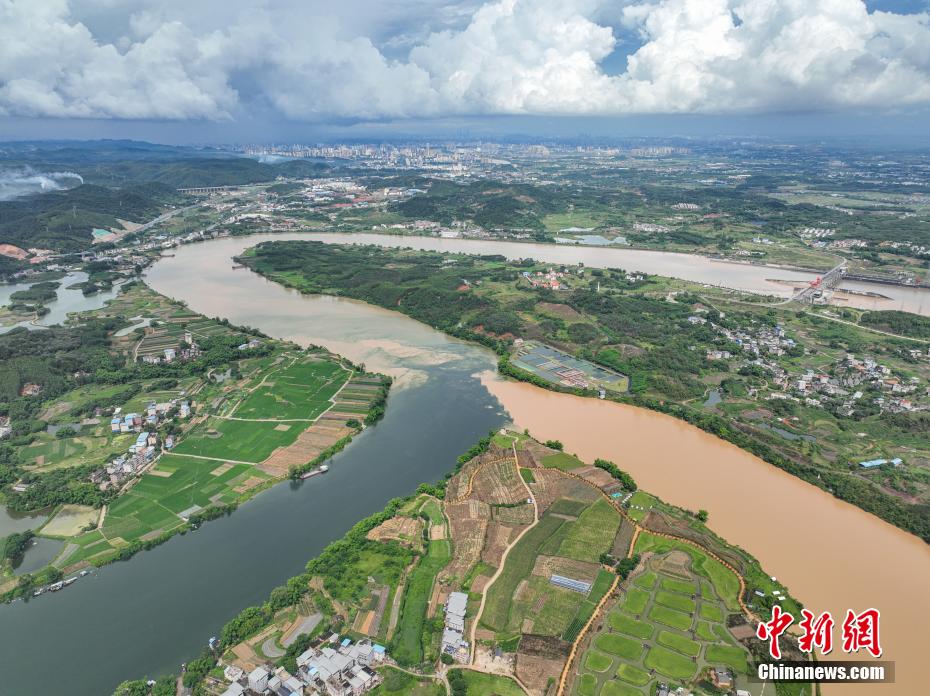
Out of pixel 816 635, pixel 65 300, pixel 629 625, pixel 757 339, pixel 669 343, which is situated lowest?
pixel 65 300

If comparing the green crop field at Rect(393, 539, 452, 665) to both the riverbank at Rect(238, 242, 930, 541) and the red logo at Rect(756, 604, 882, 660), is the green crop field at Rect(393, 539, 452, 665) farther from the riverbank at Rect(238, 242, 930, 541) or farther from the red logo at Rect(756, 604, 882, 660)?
the riverbank at Rect(238, 242, 930, 541)

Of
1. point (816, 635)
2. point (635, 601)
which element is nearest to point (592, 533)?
point (635, 601)

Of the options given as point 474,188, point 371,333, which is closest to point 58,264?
point 371,333

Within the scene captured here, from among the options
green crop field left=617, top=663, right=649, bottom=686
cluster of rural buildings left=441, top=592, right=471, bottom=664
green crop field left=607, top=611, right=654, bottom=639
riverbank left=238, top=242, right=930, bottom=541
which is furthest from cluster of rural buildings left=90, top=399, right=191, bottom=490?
green crop field left=617, top=663, right=649, bottom=686

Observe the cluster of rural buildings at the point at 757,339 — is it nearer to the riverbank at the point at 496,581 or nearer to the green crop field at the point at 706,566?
the riverbank at the point at 496,581

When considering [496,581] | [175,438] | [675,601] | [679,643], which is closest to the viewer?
[679,643]

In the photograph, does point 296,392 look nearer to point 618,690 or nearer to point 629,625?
point 629,625

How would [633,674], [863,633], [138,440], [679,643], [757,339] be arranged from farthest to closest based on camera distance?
1. [757,339]
2. [138,440]
3. [679,643]
4. [863,633]
5. [633,674]
